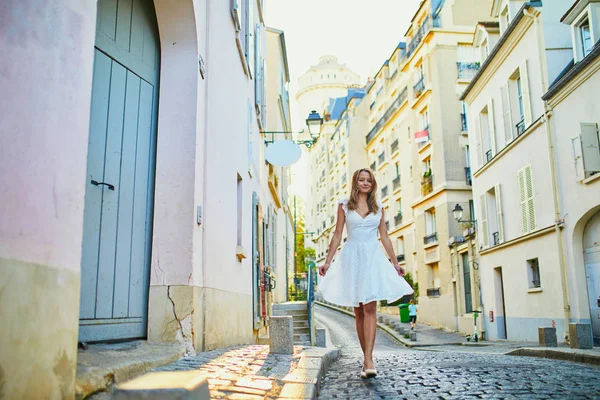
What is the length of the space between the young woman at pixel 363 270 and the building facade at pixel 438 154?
61.0 feet

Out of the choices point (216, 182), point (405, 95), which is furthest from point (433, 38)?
point (216, 182)

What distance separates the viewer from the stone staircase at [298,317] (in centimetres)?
1374

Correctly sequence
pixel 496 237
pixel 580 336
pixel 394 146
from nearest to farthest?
pixel 580 336, pixel 496 237, pixel 394 146

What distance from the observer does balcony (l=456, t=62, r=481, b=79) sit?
28.6m

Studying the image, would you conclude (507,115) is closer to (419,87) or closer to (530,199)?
(530,199)

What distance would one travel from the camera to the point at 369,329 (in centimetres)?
519

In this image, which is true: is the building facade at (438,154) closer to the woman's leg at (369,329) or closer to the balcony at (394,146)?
the balcony at (394,146)

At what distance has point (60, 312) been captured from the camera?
9.55 feet

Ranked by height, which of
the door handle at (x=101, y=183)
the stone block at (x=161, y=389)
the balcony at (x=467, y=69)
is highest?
the balcony at (x=467, y=69)

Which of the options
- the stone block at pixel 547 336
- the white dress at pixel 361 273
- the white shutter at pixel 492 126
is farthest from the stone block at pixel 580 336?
the white shutter at pixel 492 126

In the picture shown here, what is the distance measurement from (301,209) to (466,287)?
48569 mm

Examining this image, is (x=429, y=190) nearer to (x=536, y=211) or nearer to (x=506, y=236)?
(x=506, y=236)

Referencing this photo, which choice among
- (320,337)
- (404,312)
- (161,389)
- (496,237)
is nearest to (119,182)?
(161,389)

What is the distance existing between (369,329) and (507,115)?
15.6m
